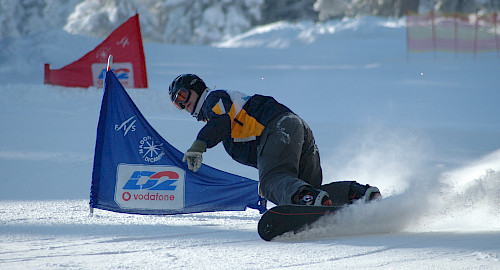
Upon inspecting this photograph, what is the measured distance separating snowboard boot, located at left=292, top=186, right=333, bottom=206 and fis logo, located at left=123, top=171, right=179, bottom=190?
126cm

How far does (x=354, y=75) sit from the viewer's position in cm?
1432

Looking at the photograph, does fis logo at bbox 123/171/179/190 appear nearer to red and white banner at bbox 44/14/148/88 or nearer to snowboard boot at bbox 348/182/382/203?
snowboard boot at bbox 348/182/382/203

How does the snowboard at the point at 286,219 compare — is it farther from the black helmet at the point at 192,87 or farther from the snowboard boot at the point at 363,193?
the black helmet at the point at 192,87

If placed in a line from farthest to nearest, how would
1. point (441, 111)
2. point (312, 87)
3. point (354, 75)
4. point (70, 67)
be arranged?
point (354, 75)
point (312, 87)
point (70, 67)
point (441, 111)

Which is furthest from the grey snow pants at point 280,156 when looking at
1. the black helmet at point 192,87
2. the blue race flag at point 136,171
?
the blue race flag at point 136,171

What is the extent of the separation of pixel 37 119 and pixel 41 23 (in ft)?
108

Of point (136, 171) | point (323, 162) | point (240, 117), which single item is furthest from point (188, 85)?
point (323, 162)

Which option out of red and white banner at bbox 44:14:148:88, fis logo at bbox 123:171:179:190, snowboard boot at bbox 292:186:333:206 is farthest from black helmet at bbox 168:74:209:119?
red and white banner at bbox 44:14:148:88

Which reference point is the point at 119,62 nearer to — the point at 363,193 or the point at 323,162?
the point at 323,162

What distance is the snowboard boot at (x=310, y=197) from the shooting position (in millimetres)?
3404

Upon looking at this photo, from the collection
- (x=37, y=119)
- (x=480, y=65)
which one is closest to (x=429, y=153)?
(x=37, y=119)

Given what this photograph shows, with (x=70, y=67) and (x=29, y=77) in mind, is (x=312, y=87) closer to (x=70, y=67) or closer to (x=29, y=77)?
(x=70, y=67)

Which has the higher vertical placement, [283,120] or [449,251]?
[283,120]

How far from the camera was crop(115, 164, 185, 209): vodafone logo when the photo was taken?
434 cm
